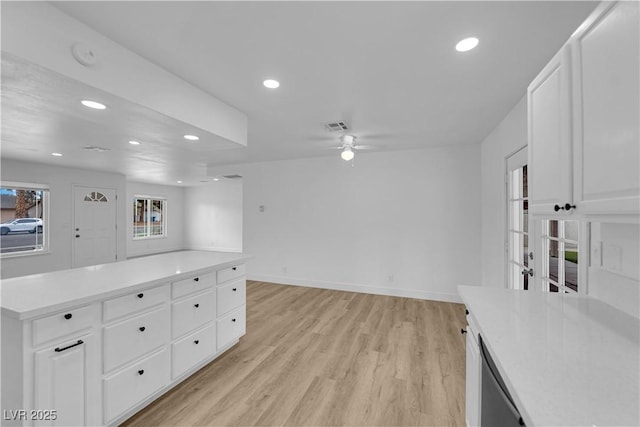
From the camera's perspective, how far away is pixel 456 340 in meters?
2.95

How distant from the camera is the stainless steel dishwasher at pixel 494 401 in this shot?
880mm

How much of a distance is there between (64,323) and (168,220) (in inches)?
342

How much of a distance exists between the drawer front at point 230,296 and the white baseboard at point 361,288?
2.37 m

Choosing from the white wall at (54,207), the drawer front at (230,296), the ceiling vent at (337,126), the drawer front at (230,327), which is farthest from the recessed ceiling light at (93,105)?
the white wall at (54,207)

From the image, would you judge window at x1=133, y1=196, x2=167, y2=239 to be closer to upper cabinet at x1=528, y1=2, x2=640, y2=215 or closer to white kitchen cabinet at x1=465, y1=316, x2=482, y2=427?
white kitchen cabinet at x1=465, y1=316, x2=482, y2=427

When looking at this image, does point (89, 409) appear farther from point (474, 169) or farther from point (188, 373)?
point (474, 169)

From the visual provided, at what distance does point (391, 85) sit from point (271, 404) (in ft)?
8.84

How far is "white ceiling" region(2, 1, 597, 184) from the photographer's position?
→ 4.63 ft

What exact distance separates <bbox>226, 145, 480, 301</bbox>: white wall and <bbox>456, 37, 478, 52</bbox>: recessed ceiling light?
2726 millimetres

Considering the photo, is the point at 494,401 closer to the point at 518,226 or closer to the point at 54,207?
the point at 518,226

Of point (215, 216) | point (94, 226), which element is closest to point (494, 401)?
point (94, 226)

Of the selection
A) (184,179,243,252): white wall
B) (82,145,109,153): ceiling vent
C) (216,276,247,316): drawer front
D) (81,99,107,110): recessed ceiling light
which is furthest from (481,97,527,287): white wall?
(184,179,243,252): white wall

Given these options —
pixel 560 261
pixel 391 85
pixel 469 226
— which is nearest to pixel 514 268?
pixel 560 261

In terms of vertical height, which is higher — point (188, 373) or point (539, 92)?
point (539, 92)
